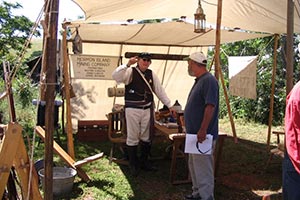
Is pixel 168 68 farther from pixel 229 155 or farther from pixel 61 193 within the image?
pixel 61 193

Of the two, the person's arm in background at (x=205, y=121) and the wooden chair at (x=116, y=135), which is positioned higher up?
the person's arm in background at (x=205, y=121)

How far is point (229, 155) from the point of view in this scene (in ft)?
18.4

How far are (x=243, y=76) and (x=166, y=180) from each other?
258 centimetres

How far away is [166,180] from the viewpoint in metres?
4.27

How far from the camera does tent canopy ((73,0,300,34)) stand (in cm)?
409

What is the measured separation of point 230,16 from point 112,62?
2.05m

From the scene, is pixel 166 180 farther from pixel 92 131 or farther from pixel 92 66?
pixel 92 131

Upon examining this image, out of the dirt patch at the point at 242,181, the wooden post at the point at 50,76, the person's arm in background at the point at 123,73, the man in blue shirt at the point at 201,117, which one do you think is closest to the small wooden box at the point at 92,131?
the person's arm in background at the point at 123,73

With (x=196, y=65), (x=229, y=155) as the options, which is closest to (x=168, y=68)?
(x=229, y=155)

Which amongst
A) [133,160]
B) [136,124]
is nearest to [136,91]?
[136,124]

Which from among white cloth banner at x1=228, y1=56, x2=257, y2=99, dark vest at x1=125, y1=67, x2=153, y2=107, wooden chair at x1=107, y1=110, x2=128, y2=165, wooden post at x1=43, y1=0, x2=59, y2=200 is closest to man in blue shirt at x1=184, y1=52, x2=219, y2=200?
dark vest at x1=125, y1=67, x2=153, y2=107

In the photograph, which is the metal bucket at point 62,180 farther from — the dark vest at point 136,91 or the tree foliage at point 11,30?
the tree foliage at point 11,30

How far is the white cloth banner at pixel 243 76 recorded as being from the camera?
572cm

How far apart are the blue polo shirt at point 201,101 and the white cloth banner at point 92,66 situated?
95.4 inches
